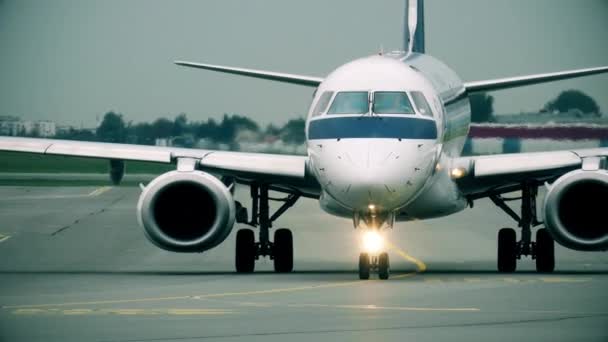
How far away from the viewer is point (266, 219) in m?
26.5

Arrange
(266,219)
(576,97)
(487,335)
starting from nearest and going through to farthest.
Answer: (487,335)
(266,219)
(576,97)

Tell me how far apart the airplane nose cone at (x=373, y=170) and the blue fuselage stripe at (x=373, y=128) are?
10 centimetres

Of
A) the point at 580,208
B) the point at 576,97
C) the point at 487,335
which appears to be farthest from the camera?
the point at 576,97

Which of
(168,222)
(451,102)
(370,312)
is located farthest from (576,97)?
(370,312)

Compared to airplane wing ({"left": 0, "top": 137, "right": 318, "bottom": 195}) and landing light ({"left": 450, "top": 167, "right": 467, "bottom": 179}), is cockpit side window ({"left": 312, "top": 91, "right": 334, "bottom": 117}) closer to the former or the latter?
airplane wing ({"left": 0, "top": 137, "right": 318, "bottom": 195})

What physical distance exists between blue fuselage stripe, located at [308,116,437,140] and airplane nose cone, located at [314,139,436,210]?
99 millimetres

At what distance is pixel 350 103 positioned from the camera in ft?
74.2

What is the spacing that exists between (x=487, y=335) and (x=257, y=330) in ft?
7.45

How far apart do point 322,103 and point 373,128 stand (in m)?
1.38

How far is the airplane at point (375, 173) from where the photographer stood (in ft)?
72.5

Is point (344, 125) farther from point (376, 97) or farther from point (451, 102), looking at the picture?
point (451, 102)

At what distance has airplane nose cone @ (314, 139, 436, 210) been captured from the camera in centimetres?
2167

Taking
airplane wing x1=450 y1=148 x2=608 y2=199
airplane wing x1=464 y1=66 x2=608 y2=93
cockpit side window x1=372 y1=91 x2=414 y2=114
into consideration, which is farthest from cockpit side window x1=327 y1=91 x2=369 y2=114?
airplane wing x1=464 y1=66 x2=608 y2=93

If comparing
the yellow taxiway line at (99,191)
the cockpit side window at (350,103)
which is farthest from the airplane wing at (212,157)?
the yellow taxiway line at (99,191)
